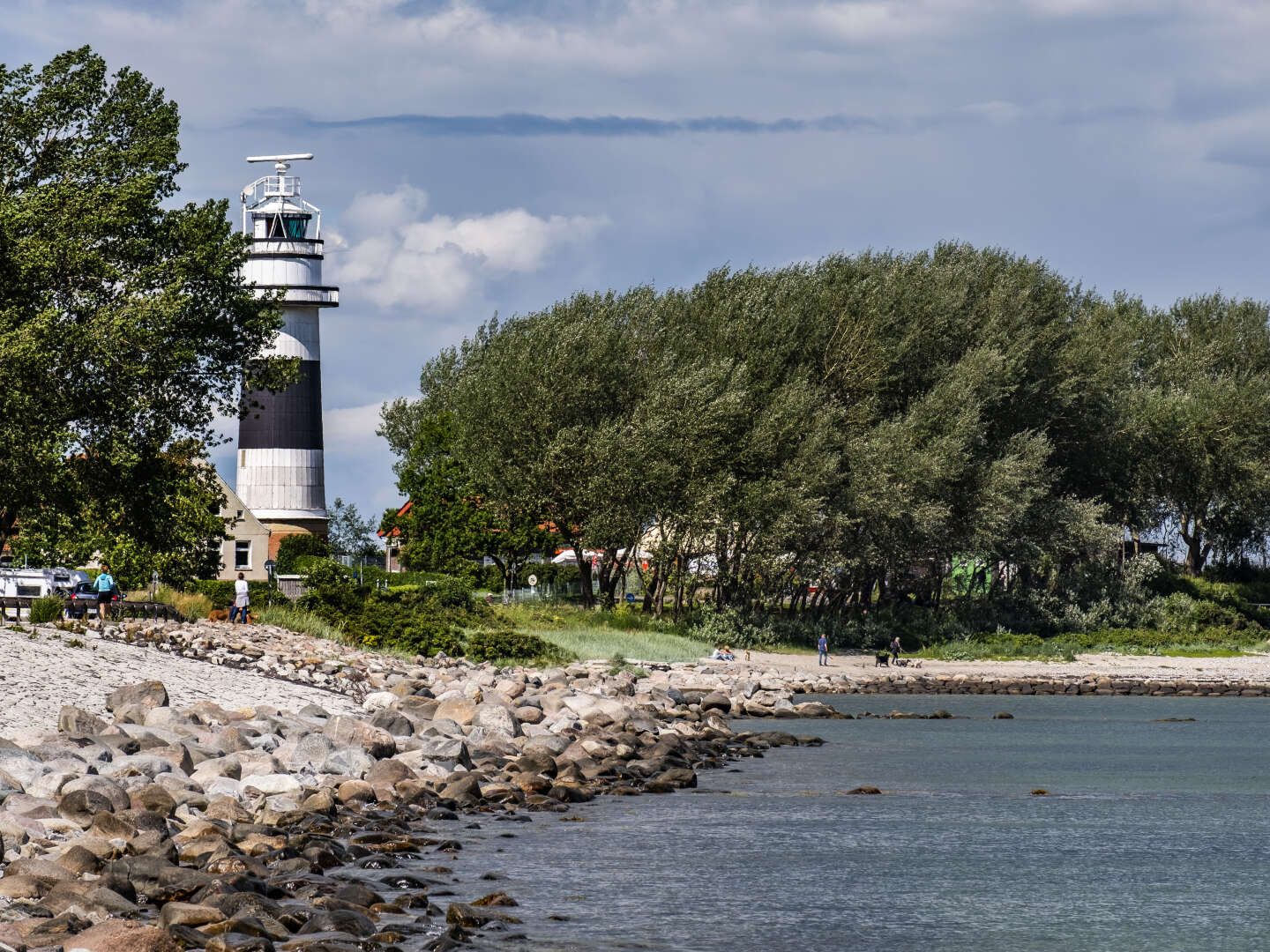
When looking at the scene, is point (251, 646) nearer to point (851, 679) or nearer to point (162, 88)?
point (162, 88)

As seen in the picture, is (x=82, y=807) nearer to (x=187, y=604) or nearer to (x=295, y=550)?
(x=187, y=604)

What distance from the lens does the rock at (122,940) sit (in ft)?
36.6

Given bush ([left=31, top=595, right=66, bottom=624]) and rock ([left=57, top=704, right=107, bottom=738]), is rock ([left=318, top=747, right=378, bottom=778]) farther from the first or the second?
bush ([left=31, top=595, right=66, bottom=624])

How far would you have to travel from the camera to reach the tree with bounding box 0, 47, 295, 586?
3034 cm

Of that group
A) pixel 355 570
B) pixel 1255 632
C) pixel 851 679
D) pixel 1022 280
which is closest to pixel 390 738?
pixel 851 679

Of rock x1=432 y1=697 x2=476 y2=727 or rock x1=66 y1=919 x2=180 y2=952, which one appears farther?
rock x1=432 y1=697 x2=476 y2=727

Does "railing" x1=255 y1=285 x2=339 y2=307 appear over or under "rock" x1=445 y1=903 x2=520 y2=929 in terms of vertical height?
over

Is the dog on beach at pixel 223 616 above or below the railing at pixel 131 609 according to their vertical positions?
below

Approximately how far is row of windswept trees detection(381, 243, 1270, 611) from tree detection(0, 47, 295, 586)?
14.8m

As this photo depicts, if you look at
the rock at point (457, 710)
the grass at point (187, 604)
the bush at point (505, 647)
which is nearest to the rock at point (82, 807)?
the rock at point (457, 710)

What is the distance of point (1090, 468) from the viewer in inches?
2477

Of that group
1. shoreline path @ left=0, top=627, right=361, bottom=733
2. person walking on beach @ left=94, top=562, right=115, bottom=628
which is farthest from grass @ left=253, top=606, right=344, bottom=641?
shoreline path @ left=0, top=627, right=361, bottom=733

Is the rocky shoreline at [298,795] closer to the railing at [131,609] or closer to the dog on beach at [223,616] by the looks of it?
the railing at [131,609]

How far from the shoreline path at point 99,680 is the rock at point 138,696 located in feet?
0.62
